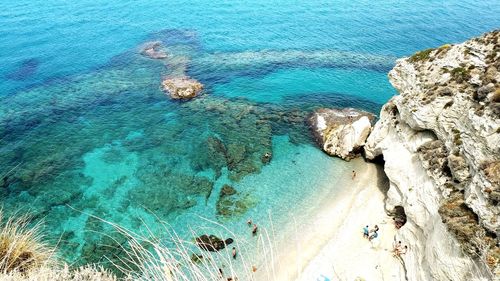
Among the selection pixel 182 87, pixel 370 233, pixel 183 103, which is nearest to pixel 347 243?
pixel 370 233

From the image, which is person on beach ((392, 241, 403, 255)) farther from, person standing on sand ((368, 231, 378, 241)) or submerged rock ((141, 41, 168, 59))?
submerged rock ((141, 41, 168, 59))

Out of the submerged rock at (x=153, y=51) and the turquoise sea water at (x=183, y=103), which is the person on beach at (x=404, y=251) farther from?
the submerged rock at (x=153, y=51)

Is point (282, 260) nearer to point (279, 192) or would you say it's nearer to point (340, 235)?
point (340, 235)

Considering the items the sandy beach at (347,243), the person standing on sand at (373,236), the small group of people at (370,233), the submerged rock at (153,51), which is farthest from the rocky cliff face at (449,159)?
the submerged rock at (153,51)

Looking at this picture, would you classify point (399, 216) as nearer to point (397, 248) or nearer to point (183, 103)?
point (397, 248)

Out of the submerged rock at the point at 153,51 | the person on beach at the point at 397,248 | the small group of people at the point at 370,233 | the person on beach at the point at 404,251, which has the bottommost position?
the submerged rock at the point at 153,51
